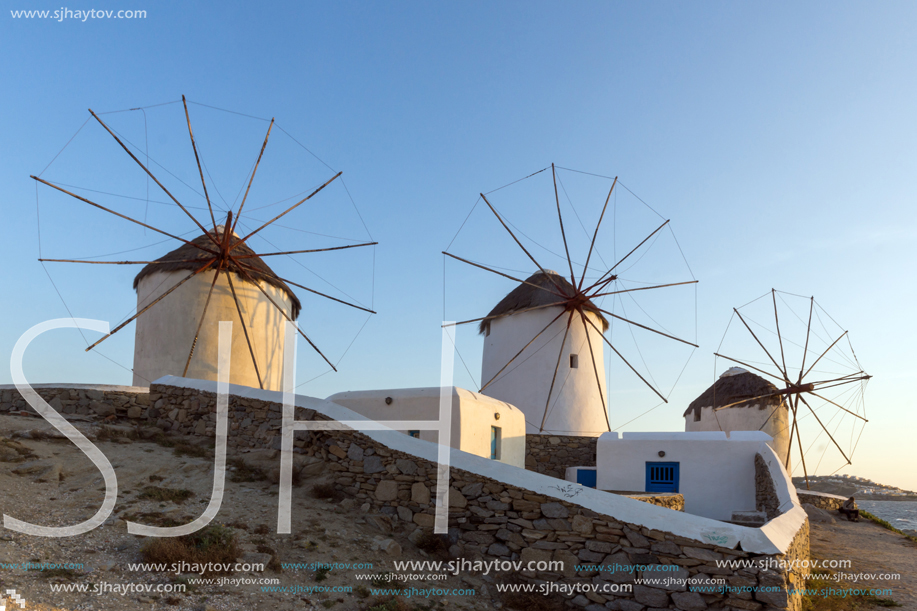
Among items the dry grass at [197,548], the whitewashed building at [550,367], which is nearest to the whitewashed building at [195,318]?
the whitewashed building at [550,367]

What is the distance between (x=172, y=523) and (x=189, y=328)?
9.14 m

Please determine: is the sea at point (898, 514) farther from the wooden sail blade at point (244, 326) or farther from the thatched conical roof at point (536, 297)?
the wooden sail blade at point (244, 326)

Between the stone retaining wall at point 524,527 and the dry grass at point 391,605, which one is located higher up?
the stone retaining wall at point 524,527

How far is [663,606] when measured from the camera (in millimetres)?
5480

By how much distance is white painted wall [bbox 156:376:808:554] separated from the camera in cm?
545

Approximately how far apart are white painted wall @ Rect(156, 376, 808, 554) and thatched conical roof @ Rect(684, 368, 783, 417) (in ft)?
54.8

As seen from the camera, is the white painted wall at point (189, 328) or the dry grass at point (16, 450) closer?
the dry grass at point (16, 450)

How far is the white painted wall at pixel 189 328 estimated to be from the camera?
554 inches

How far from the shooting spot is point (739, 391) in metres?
24.2

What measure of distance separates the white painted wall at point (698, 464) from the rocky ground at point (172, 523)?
886cm

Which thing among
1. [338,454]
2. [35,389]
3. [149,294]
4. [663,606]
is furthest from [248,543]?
[149,294]

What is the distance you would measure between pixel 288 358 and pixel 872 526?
15.5 m

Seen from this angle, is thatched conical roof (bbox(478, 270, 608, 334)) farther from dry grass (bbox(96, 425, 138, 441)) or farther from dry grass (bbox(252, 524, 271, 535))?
dry grass (bbox(252, 524, 271, 535))

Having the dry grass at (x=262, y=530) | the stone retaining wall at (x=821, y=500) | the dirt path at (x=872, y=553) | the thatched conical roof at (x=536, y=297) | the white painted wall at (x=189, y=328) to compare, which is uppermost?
the thatched conical roof at (x=536, y=297)
